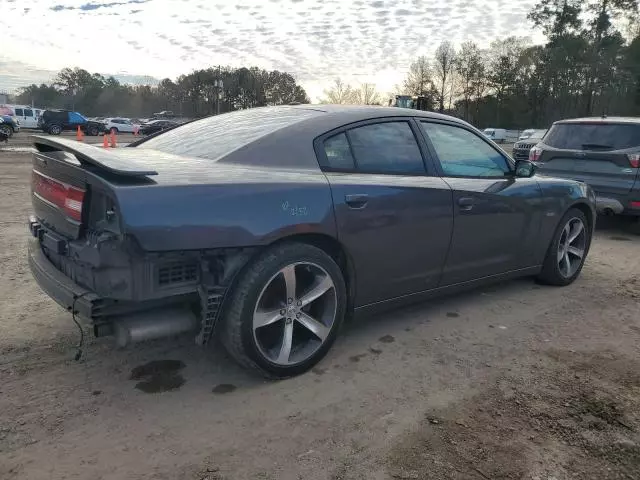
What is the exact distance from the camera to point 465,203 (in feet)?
12.3

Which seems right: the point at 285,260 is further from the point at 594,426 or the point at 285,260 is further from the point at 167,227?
the point at 594,426

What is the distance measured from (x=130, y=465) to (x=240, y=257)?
110cm

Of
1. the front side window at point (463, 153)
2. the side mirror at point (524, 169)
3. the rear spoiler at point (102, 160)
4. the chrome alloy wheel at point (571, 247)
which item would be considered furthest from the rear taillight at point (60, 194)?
the chrome alloy wheel at point (571, 247)

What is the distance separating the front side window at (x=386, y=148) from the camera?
3.36m

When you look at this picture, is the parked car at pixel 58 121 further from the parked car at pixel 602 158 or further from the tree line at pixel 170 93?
the parked car at pixel 602 158

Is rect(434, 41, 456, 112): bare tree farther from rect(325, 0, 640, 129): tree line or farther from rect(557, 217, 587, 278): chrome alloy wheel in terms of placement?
rect(557, 217, 587, 278): chrome alloy wheel

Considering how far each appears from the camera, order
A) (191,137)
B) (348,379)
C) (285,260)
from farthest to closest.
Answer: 1. (191,137)
2. (348,379)
3. (285,260)

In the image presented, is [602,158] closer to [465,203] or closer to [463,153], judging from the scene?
[463,153]

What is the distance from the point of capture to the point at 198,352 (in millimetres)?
3352

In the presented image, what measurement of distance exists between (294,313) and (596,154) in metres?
6.02

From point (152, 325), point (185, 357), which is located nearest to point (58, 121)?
point (185, 357)

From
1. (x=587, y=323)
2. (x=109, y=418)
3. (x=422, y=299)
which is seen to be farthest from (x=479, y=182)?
(x=109, y=418)

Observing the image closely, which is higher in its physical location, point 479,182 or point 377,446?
point 479,182

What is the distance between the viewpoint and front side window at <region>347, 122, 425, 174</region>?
11.0ft
